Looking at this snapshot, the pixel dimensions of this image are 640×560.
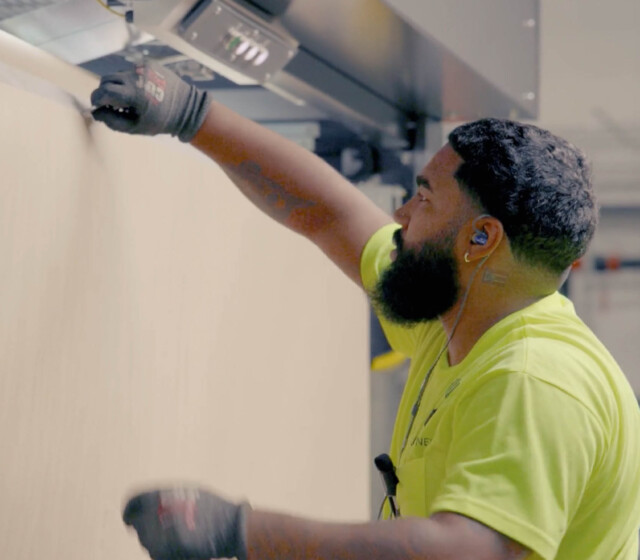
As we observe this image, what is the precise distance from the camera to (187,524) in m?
0.79

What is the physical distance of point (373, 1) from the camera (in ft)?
4.20

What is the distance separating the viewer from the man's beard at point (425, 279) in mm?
1131

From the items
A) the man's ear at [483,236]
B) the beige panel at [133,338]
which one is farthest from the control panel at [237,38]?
the man's ear at [483,236]

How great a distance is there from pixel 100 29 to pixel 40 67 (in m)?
0.34

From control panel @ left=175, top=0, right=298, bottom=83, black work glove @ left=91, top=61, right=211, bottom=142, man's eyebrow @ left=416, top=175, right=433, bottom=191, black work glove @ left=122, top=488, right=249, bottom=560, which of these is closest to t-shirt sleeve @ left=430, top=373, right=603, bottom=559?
black work glove @ left=122, top=488, right=249, bottom=560

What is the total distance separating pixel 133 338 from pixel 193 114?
0.30m

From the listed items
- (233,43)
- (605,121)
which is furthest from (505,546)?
(605,121)

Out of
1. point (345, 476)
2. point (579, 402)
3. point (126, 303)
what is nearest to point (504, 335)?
point (579, 402)

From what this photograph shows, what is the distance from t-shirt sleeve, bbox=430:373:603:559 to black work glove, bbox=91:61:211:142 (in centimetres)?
48

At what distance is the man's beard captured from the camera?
3.71 ft

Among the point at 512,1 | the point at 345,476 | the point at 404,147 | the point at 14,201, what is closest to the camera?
the point at 14,201

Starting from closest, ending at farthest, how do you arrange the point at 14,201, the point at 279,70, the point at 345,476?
the point at 14,201
the point at 279,70
the point at 345,476

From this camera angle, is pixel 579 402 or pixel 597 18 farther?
pixel 597 18

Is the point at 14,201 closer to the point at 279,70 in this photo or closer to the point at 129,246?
the point at 129,246
